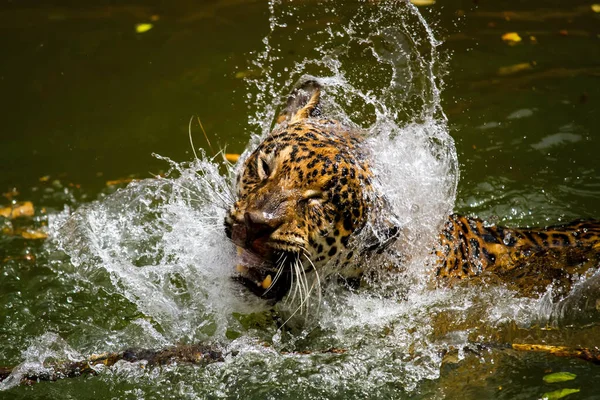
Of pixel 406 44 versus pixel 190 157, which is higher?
pixel 406 44

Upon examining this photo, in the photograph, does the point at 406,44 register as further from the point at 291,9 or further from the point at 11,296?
the point at 11,296

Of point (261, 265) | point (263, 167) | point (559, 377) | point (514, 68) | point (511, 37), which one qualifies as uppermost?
point (263, 167)

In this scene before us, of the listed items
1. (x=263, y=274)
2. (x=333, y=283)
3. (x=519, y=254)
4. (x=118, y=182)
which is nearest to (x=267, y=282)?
(x=263, y=274)

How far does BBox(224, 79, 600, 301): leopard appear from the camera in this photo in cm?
476

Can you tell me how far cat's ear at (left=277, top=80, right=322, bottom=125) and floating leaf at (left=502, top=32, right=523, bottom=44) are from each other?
15.4 feet

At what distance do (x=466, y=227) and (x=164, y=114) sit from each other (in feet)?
14.4

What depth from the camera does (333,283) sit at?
5.19 m

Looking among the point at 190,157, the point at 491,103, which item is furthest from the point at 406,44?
the point at 190,157

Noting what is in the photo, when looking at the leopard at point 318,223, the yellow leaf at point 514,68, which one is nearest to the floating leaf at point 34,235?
the leopard at point 318,223

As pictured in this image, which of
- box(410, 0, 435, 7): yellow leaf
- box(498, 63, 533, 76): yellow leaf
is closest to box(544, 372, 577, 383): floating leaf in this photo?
box(498, 63, 533, 76): yellow leaf

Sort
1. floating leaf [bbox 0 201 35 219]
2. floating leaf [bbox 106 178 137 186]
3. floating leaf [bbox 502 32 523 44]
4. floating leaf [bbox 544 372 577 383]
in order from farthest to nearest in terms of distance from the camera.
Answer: floating leaf [bbox 502 32 523 44] → floating leaf [bbox 106 178 137 186] → floating leaf [bbox 0 201 35 219] → floating leaf [bbox 544 372 577 383]

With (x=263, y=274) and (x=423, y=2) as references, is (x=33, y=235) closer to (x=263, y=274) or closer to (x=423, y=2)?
(x=263, y=274)

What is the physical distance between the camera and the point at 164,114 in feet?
28.6

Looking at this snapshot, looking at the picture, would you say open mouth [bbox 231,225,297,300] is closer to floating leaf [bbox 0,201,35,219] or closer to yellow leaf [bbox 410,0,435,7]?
floating leaf [bbox 0,201,35,219]
